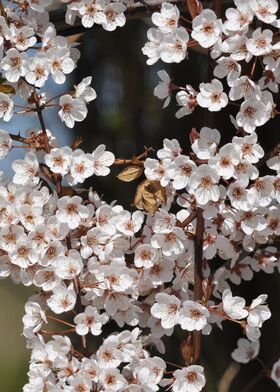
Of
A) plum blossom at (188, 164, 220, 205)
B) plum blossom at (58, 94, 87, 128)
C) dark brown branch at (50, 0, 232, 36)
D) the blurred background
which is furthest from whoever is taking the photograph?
the blurred background

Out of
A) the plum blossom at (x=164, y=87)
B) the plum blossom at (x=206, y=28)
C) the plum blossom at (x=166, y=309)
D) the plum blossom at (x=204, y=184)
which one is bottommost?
the plum blossom at (x=166, y=309)

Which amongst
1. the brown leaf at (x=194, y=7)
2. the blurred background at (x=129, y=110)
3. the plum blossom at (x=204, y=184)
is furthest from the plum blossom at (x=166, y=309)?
the blurred background at (x=129, y=110)

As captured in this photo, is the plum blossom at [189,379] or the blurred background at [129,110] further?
the blurred background at [129,110]

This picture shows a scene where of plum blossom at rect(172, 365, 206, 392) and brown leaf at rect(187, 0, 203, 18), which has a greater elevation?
brown leaf at rect(187, 0, 203, 18)

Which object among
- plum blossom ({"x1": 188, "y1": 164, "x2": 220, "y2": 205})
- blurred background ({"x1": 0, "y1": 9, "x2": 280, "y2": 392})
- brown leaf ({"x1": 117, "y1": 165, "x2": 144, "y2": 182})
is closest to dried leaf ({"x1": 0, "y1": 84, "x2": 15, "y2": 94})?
brown leaf ({"x1": 117, "y1": 165, "x2": 144, "y2": 182})

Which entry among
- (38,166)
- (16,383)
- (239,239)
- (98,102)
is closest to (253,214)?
(239,239)

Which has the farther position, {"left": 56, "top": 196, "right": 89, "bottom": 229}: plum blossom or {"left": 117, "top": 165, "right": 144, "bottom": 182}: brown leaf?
{"left": 117, "top": 165, "right": 144, "bottom": 182}: brown leaf

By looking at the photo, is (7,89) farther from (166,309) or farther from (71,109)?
(166,309)

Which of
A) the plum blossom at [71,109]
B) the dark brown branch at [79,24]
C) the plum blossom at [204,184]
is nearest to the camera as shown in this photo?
the plum blossom at [204,184]

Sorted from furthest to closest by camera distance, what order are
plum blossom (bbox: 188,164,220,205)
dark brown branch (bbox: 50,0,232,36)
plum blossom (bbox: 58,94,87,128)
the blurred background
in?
the blurred background → dark brown branch (bbox: 50,0,232,36) → plum blossom (bbox: 58,94,87,128) → plum blossom (bbox: 188,164,220,205)

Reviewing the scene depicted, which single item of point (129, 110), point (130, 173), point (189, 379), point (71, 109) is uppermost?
point (71, 109)

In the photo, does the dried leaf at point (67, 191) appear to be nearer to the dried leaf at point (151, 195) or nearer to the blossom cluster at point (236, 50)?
the dried leaf at point (151, 195)

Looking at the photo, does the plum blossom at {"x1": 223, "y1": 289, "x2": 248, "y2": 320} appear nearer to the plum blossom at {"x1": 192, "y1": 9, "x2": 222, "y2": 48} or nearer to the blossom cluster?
the blossom cluster

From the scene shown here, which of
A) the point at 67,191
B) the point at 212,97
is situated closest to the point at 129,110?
the point at 67,191
